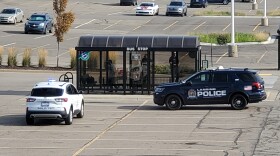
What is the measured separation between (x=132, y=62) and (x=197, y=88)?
238 inches

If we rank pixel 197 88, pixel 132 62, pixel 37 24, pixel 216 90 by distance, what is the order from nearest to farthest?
1. pixel 216 90
2. pixel 197 88
3. pixel 132 62
4. pixel 37 24

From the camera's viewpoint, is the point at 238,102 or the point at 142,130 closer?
the point at 142,130

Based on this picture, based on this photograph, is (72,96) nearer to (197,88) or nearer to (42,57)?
(197,88)

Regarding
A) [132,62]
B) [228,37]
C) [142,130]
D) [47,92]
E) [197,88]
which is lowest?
[142,130]

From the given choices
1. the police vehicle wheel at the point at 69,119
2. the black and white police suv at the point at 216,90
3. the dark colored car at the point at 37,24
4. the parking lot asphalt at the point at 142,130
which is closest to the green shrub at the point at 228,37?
the dark colored car at the point at 37,24

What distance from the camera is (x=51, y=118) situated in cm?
2844

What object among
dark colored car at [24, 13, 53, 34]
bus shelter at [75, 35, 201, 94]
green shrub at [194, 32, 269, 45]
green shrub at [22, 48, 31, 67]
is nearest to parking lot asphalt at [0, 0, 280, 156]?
bus shelter at [75, 35, 201, 94]

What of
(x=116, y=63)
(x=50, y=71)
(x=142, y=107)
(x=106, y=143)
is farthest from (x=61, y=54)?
(x=106, y=143)

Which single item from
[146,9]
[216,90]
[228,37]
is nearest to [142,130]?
[216,90]

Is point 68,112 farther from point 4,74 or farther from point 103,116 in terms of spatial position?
point 4,74

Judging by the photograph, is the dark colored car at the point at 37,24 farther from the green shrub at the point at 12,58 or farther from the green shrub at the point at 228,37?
the green shrub at the point at 12,58

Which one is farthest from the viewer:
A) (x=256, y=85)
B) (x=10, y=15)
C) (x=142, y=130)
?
(x=10, y=15)

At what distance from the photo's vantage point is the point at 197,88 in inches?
1297

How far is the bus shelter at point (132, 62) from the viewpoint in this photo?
124ft
